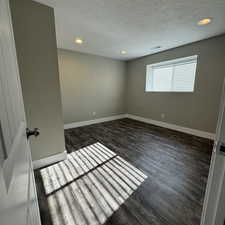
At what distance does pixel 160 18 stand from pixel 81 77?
8.46 feet

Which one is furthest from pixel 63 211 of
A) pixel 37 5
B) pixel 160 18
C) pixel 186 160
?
pixel 160 18

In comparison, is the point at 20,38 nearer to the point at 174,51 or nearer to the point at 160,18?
the point at 160,18

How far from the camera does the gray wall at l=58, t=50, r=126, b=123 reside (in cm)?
349

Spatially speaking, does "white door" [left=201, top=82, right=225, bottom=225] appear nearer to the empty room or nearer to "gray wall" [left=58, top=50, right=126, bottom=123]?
the empty room

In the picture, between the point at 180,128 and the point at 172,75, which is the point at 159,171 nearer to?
the point at 180,128

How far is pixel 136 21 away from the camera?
6.47 ft

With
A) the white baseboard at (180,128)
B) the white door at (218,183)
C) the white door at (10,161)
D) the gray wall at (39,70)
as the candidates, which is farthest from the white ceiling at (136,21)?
the white baseboard at (180,128)

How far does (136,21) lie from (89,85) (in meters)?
2.37

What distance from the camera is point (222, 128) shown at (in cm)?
60

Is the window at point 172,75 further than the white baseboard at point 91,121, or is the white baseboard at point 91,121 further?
the white baseboard at point 91,121

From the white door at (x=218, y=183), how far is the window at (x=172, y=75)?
2990 millimetres

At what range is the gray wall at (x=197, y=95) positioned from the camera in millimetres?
2620

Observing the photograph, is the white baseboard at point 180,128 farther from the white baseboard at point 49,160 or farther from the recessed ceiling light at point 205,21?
the white baseboard at point 49,160

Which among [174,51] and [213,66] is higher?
[174,51]
